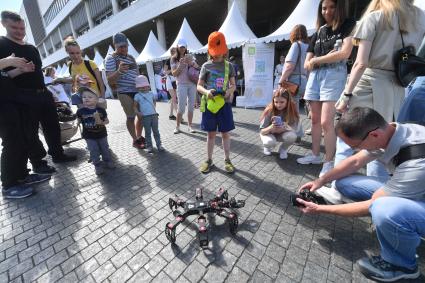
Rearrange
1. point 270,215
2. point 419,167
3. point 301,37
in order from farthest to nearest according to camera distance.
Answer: point 301,37 → point 270,215 → point 419,167

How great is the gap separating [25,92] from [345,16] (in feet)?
13.6

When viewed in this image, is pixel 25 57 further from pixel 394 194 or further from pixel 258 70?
pixel 258 70

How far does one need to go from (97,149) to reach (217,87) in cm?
209

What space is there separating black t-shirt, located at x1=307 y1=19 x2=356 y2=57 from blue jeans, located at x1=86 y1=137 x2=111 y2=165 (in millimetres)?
3334

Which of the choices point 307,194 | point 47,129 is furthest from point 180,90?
point 307,194

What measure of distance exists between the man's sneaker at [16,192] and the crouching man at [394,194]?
354 cm

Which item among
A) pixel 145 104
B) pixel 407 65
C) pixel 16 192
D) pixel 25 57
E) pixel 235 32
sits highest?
pixel 235 32

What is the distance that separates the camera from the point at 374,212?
1415 millimetres

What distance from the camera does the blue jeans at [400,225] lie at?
1.32 m

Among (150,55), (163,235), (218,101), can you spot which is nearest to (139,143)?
(218,101)

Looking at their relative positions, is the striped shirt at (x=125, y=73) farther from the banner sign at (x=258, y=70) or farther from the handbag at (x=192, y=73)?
the banner sign at (x=258, y=70)

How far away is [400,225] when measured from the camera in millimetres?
1346

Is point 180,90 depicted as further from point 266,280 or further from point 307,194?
point 266,280

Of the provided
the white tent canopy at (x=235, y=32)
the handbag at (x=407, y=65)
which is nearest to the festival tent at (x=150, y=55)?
Answer: the white tent canopy at (x=235, y=32)
